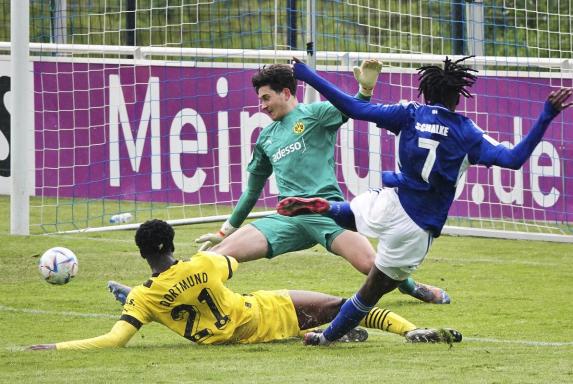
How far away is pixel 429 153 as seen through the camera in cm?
777

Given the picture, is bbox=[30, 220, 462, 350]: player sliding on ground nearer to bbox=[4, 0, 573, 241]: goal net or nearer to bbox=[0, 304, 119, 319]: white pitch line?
bbox=[0, 304, 119, 319]: white pitch line

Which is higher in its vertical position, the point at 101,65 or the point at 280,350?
the point at 101,65

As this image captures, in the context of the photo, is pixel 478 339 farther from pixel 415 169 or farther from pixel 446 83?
pixel 446 83

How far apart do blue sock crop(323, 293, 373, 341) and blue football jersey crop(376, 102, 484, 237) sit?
24.9 inches

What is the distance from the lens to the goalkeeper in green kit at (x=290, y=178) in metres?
9.34

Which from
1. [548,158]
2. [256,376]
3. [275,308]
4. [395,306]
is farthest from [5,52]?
[256,376]

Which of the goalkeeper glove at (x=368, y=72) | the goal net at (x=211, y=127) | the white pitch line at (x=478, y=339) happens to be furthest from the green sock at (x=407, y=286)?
the goal net at (x=211, y=127)

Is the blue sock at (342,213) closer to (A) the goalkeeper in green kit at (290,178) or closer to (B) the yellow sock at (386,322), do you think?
(B) the yellow sock at (386,322)

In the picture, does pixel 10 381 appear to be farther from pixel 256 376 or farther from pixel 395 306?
pixel 395 306

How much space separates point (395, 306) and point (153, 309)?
2.92 metres

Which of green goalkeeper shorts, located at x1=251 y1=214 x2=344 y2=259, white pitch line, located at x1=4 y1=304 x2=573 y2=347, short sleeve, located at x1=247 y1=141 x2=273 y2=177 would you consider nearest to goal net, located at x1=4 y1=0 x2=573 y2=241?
white pitch line, located at x1=4 y1=304 x2=573 y2=347

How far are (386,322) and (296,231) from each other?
3.88ft

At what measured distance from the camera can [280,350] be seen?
820cm

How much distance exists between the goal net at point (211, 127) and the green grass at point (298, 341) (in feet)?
2.21
